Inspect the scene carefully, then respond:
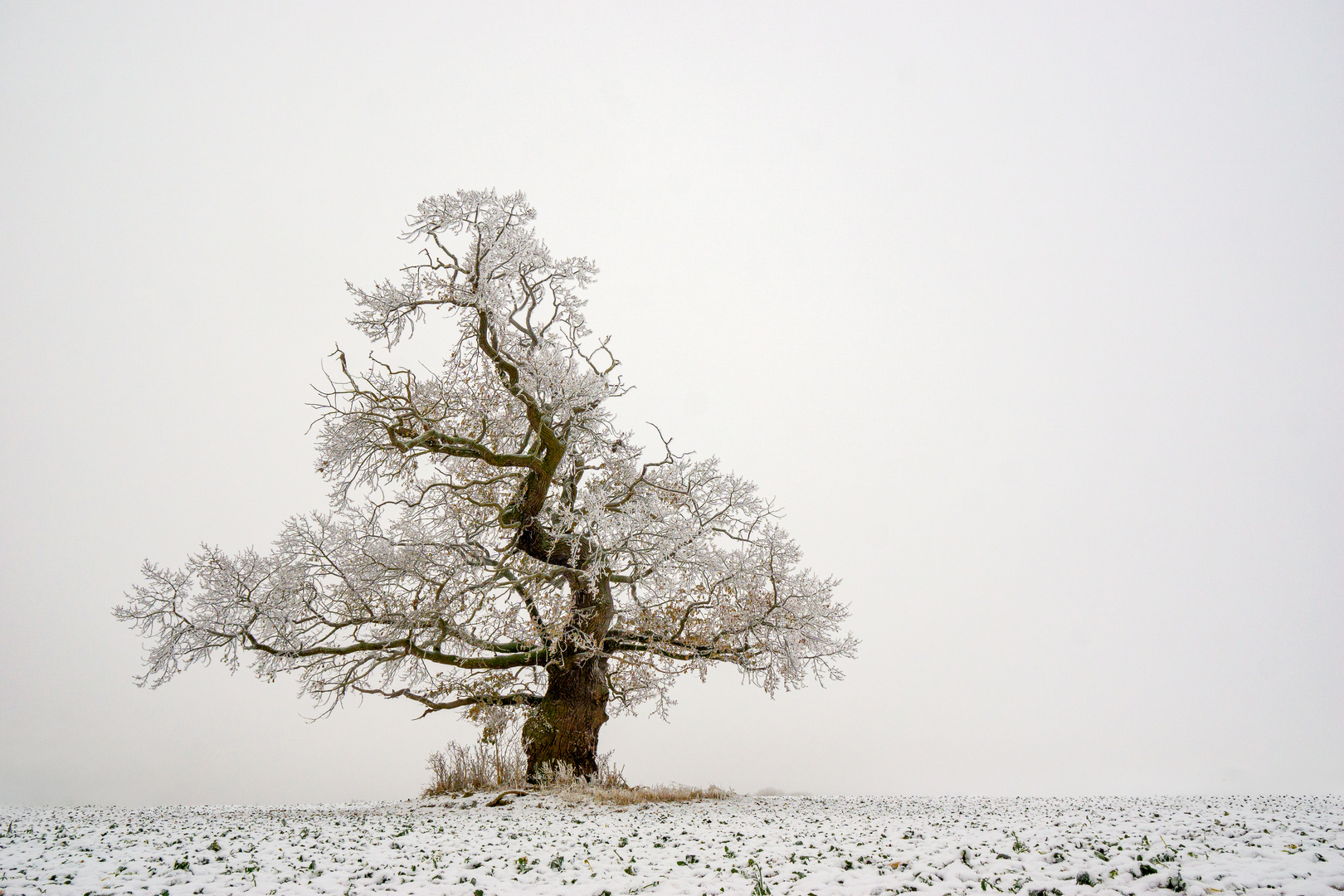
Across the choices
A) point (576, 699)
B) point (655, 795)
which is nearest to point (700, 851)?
point (655, 795)

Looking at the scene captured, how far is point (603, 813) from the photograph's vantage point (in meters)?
9.69

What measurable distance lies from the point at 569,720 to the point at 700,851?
249 inches

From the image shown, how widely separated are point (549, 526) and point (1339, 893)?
10.3m

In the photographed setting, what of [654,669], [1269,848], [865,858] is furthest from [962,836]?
[654,669]

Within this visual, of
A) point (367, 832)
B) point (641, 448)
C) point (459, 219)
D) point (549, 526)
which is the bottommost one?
point (367, 832)

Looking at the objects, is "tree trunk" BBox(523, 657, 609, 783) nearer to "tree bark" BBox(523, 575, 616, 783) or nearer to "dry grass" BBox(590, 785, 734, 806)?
"tree bark" BBox(523, 575, 616, 783)

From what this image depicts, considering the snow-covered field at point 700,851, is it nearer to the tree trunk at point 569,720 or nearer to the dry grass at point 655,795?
the dry grass at point 655,795

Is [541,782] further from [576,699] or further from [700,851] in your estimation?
[700,851]

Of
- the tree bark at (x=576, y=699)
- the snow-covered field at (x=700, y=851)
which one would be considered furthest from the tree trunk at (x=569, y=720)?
the snow-covered field at (x=700, y=851)

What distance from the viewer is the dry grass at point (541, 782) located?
11.1m

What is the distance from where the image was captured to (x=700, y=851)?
6941mm

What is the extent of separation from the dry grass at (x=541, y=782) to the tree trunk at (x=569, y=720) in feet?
0.70

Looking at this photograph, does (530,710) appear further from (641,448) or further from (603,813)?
(641,448)

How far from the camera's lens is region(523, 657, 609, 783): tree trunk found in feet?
41.5
